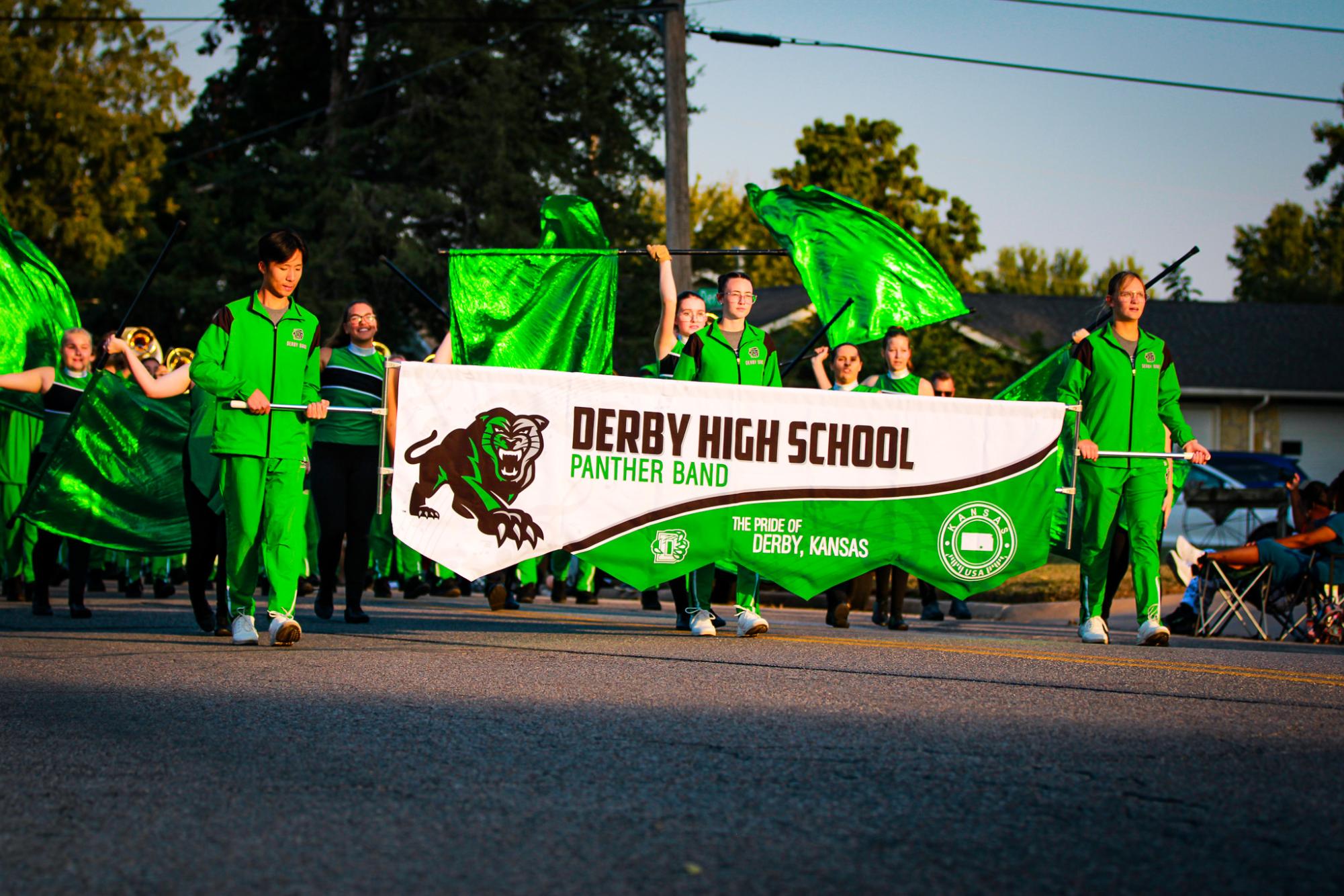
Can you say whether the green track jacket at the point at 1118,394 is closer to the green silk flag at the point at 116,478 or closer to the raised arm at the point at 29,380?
the green silk flag at the point at 116,478

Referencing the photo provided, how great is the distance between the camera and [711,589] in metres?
9.03

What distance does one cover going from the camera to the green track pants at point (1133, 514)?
9164 mm

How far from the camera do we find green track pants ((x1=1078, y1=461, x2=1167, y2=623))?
30.1 feet

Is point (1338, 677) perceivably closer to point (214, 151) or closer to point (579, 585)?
point (579, 585)

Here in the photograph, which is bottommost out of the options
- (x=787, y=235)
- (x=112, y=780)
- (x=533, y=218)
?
(x=112, y=780)

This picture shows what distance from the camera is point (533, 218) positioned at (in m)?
33.7

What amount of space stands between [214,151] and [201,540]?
1214 inches

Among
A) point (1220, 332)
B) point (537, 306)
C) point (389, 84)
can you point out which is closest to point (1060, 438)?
point (537, 306)

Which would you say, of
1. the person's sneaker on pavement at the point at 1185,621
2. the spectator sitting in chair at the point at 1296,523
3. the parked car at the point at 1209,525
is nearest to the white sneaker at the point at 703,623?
the spectator sitting in chair at the point at 1296,523

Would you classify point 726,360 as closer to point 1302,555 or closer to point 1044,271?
point 1302,555

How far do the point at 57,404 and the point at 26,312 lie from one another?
73 centimetres

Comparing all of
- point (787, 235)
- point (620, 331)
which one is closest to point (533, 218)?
point (620, 331)

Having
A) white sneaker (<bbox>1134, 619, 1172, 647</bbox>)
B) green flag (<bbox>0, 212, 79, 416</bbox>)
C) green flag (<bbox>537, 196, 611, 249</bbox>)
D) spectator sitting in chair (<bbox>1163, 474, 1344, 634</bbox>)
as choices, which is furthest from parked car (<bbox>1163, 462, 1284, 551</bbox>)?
green flag (<bbox>0, 212, 79, 416</bbox>)

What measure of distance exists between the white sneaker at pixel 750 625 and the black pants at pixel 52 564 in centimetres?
494
